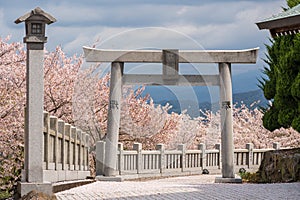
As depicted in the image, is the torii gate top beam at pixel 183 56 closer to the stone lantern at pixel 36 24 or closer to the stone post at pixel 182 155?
the stone lantern at pixel 36 24

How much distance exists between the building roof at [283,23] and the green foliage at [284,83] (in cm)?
577

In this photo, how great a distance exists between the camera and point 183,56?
19.4 meters

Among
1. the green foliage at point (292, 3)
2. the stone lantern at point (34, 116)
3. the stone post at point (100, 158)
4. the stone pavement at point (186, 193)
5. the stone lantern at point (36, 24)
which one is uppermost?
the green foliage at point (292, 3)

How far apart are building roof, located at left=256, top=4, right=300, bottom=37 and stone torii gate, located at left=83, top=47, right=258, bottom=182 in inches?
259

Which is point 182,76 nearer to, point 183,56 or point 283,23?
point 183,56

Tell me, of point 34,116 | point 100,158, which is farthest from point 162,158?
point 34,116

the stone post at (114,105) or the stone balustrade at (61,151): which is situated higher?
the stone post at (114,105)

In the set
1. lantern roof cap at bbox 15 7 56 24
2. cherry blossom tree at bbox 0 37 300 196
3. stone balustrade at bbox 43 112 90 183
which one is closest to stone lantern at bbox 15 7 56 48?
lantern roof cap at bbox 15 7 56 24

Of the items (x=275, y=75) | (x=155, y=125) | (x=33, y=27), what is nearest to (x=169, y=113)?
(x=155, y=125)

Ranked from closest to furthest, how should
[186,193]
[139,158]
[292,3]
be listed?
[186,193] < [292,3] < [139,158]

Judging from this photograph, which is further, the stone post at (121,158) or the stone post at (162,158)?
the stone post at (162,158)

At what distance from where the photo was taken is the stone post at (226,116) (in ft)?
63.7

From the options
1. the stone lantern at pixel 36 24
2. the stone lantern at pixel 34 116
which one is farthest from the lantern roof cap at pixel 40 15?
the stone lantern at pixel 34 116

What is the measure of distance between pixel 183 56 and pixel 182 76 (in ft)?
2.31
